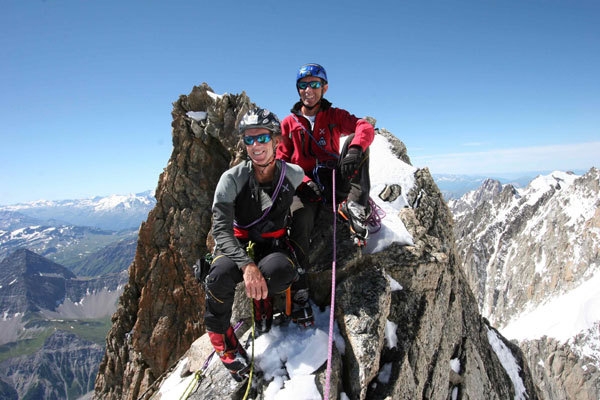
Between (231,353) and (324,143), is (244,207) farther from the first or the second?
(324,143)

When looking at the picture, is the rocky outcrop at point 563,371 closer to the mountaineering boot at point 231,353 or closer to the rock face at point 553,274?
the rock face at point 553,274

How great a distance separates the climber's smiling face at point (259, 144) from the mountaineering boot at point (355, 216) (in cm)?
354

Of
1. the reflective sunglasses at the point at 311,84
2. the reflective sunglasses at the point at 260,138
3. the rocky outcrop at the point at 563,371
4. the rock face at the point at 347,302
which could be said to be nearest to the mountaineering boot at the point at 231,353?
the rock face at the point at 347,302

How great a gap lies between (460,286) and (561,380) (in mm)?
115740

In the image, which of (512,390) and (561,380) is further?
(561,380)

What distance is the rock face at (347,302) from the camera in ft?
23.2

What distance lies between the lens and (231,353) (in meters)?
6.19

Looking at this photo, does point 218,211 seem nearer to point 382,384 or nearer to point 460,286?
point 382,384

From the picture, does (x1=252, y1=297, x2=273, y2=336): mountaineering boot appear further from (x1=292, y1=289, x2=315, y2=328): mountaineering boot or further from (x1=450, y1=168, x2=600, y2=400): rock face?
(x1=450, y1=168, x2=600, y2=400): rock face

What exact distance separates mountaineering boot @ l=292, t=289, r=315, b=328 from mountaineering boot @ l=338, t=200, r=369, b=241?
258cm

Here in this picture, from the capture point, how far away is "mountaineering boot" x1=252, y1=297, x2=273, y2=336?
283 inches

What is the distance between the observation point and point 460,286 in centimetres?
1334

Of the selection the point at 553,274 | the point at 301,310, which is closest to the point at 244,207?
the point at 301,310

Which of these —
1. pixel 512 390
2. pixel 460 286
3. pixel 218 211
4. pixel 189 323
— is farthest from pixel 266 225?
pixel 189 323
